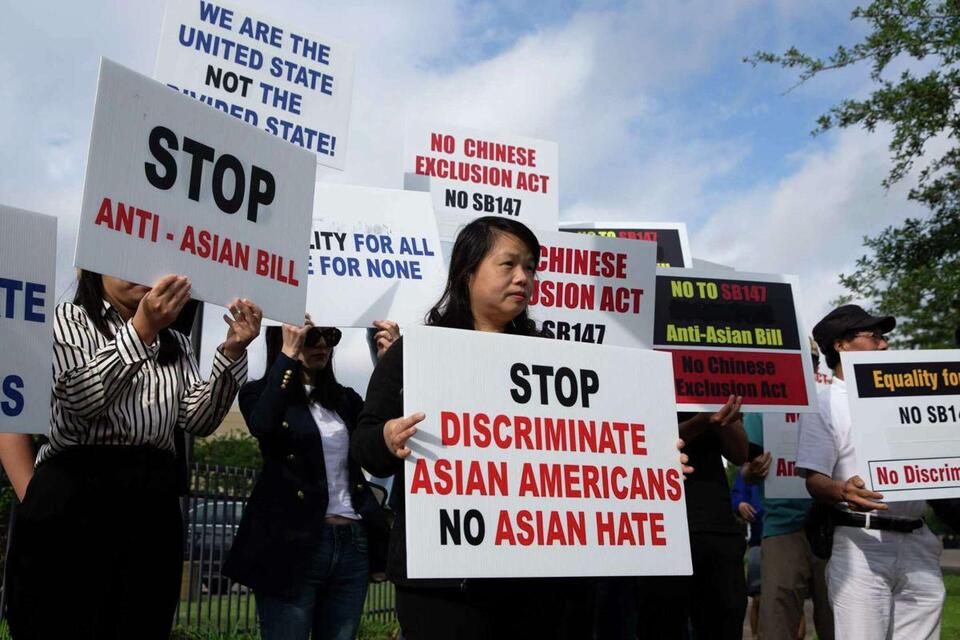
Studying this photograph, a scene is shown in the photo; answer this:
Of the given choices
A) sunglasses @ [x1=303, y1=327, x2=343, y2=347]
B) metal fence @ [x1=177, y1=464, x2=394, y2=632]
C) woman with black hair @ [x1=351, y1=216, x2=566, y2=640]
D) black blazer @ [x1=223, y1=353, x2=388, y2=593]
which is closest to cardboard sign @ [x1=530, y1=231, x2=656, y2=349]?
sunglasses @ [x1=303, y1=327, x2=343, y2=347]

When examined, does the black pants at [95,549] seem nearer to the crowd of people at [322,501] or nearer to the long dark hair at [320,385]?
the crowd of people at [322,501]

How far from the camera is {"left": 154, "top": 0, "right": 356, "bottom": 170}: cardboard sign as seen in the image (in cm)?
511

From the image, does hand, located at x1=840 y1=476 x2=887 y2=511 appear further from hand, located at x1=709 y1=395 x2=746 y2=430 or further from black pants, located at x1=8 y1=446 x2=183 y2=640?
black pants, located at x1=8 y1=446 x2=183 y2=640

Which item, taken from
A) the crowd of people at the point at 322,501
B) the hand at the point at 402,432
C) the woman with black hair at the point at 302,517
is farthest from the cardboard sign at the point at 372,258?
the hand at the point at 402,432

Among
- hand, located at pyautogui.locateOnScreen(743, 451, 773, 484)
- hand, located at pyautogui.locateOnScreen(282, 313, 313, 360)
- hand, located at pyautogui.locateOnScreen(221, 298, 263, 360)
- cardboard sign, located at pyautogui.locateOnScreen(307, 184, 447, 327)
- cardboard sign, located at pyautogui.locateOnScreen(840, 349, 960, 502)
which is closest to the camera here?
hand, located at pyautogui.locateOnScreen(221, 298, 263, 360)

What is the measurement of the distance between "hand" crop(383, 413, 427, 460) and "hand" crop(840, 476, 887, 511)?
2.51 meters

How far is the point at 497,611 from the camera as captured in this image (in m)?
2.62

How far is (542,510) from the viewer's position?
2.73m

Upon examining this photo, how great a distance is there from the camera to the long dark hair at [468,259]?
311cm

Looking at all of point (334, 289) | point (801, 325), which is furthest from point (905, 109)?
point (334, 289)

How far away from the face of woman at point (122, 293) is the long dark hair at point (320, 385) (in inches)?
36.8

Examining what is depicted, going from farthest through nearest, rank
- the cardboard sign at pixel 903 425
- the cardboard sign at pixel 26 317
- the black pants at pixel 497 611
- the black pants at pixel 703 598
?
the cardboard sign at pixel 903 425, the black pants at pixel 703 598, the cardboard sign at pixel 26 317, the black pants at pixel 497 611

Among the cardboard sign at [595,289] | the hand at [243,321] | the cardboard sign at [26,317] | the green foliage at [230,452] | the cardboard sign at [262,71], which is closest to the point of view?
the cardboard sign at [26,317]

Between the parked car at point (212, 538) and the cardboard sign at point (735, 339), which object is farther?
the parked car at point (212, 538)
